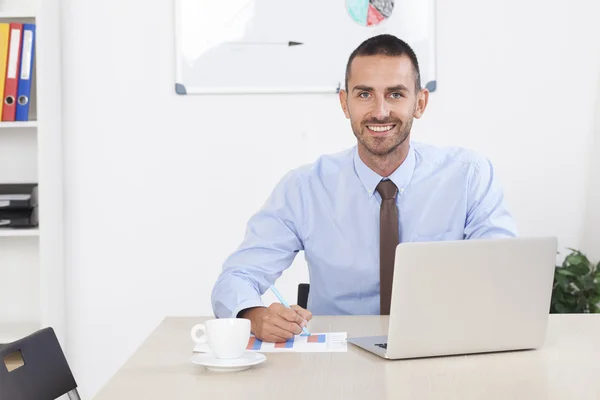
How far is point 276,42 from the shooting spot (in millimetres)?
3236

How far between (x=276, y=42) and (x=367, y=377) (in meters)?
2.11

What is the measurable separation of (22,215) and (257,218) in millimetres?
1219

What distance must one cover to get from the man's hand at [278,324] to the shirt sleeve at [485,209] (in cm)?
68

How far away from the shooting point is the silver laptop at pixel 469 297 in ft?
4.62

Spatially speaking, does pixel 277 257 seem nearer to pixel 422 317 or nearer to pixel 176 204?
pixel 422 317

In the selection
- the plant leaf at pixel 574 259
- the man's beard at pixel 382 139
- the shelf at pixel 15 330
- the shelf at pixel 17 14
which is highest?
the shelf at pixel 17 14

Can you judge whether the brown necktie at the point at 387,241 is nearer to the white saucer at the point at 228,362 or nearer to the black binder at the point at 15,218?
the white saucer at the point at 228,362

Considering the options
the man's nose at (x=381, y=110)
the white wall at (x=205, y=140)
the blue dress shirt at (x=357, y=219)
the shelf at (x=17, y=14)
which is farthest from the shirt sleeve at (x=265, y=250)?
the shelf at (x=17, y=14)

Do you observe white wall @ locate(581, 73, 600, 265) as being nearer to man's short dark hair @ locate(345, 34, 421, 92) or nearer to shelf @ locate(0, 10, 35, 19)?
man's short dark hair @ locate(345, 34, 421, 92)

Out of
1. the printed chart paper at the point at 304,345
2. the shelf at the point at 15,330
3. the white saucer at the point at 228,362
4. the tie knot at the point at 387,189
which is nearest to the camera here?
the white saucer at the point at 228,362

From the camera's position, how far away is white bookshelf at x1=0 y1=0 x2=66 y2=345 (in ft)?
10.0

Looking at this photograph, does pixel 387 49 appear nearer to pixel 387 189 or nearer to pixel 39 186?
pixel 387 189

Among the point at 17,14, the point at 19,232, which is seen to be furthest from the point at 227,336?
the point at 17,14

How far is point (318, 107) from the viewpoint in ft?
10.7
